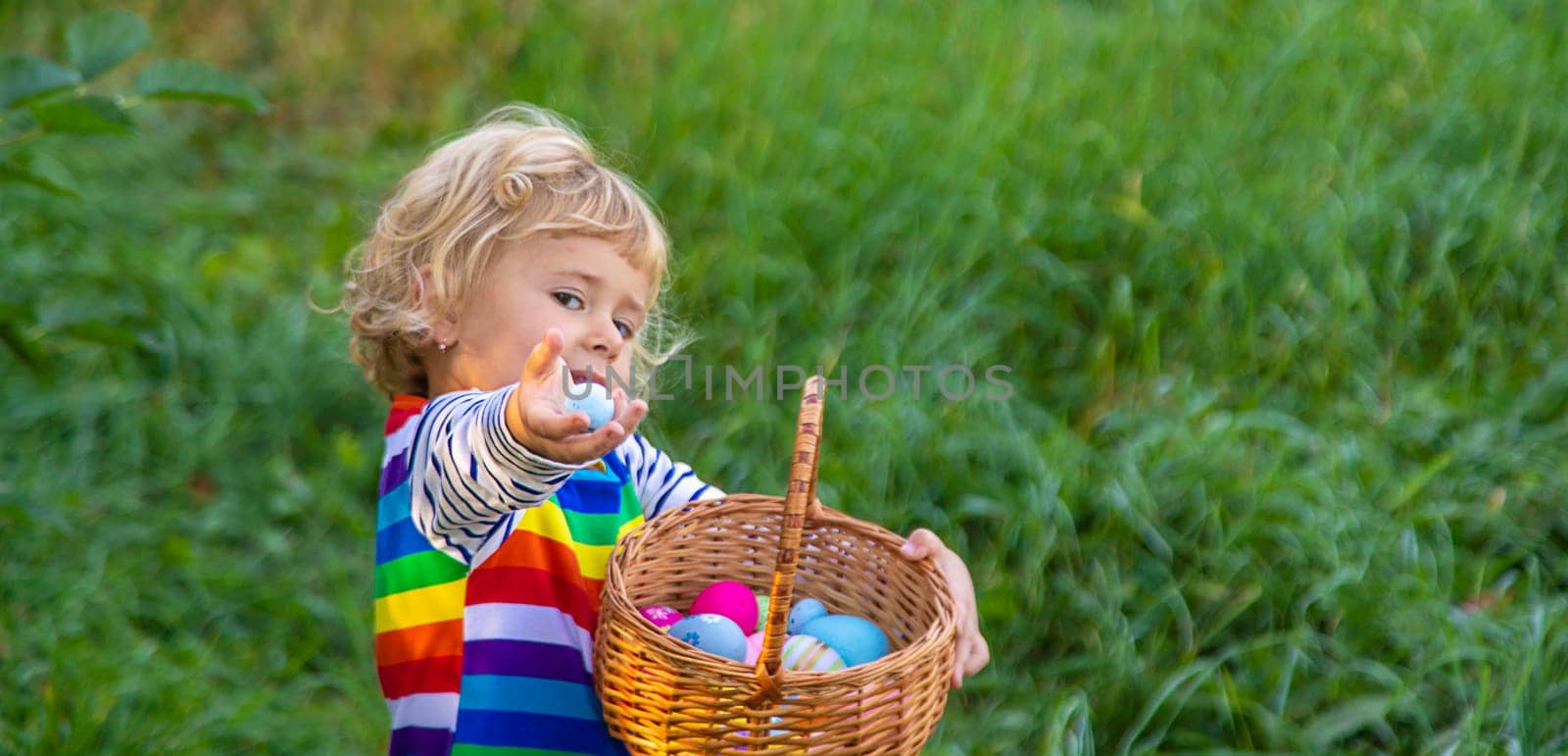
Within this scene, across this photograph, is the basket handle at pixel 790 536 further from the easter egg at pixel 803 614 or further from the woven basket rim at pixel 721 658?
the easter egg at pixel 803 614

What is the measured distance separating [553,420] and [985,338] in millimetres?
1955

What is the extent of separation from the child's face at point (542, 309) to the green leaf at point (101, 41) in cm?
53

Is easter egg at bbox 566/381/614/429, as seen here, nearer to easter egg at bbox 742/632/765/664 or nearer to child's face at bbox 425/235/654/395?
child's face at bbox 425/235/654/395

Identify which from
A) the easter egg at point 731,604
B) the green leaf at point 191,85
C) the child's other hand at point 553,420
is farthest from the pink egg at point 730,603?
the green leaf at point 191,85

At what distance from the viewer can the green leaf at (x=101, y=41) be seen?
1.71m

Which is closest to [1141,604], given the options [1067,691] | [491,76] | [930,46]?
[1067,691]

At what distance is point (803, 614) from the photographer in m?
1.75

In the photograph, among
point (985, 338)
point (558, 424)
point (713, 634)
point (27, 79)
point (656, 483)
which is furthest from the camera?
point (985, 338)

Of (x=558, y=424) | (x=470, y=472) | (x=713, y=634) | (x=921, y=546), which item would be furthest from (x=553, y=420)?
(x=921, y=546)

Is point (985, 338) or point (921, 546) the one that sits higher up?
point (921, 546)

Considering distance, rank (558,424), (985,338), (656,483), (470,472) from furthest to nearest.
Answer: (985,338) → (656,483) → (470,472) → (558,424)

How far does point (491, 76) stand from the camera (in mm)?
4160

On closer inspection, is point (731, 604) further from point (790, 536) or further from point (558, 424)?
point (558, 424)

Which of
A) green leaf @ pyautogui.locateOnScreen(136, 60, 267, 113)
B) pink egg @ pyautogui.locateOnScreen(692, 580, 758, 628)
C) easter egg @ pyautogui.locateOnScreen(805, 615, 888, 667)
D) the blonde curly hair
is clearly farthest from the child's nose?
green leaf @ pyautogui.locateOnScreen(136, 60, 267, 113)
